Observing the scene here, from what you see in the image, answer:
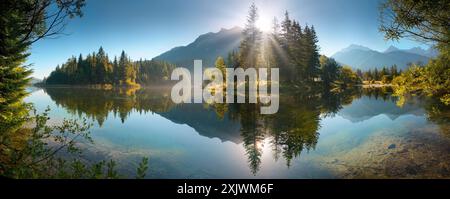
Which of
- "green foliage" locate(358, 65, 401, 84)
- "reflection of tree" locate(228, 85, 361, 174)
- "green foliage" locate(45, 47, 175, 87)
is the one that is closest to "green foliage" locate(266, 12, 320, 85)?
"reflection of tree" locate(228, 85, 361, 174)

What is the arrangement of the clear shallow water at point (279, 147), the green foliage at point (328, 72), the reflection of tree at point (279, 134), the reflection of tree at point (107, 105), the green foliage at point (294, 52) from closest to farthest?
the clear shallow water at point (279, 147), the reflection of tree at point (279, 134), the reflection of tree at point (107, 105), the green foliage at point (294, 52), the green foliage at point (328, 72)

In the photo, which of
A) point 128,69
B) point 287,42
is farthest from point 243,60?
point 128,69

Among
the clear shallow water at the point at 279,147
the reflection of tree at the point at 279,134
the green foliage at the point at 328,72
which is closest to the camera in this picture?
the clear shallow water at the point at 279,147

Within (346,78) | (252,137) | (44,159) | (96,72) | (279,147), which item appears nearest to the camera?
(44,159)

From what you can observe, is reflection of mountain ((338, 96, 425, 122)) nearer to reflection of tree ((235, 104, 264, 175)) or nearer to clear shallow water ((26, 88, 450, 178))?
clear shallow water ((26, 88, 450, 178))

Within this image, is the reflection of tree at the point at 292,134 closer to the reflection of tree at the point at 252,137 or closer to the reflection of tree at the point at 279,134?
the reflection of tree at the point at 279,134

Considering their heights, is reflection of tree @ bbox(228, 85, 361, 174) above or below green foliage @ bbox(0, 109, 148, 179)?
below

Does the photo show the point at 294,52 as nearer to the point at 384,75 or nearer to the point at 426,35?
the point at 426,35

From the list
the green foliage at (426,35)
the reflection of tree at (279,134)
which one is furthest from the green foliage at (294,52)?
the green foliage at (426,35)

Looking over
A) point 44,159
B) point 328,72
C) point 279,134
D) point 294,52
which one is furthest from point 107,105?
point 328,72

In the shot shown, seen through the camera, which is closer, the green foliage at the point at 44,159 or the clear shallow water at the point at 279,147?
the green foliage at the point at 44,159

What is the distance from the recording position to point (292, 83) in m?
70.1
